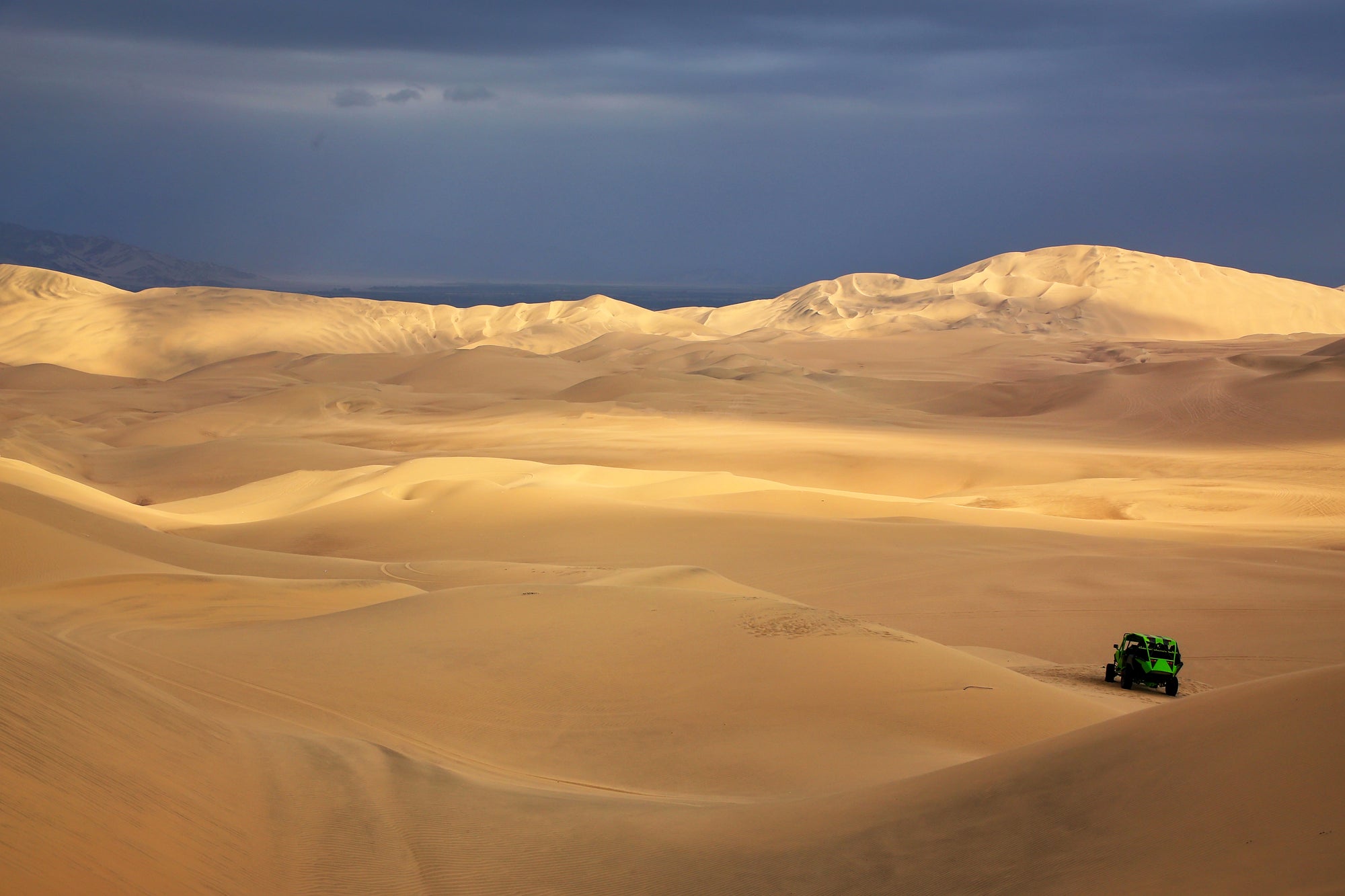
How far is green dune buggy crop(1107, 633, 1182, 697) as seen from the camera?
1010cm

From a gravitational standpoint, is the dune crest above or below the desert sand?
above

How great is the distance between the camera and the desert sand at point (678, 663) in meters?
4.44

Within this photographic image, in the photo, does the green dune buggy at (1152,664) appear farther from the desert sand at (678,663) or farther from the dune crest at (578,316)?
the dune crest at (578,316)

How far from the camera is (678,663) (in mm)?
9047

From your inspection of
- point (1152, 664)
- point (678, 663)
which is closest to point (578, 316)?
point (1152, 664)

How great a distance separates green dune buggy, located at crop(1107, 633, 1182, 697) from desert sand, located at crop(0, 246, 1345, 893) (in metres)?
0.18

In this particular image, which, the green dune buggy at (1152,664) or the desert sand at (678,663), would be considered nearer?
the desert sand at (678,663)

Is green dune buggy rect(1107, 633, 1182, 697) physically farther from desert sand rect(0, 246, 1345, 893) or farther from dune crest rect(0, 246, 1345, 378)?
dune crest rect(0, 246, 1345, 378)

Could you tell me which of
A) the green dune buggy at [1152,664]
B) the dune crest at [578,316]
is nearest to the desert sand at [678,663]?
the green dune buggy at [1152,664]

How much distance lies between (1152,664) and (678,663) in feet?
15.2

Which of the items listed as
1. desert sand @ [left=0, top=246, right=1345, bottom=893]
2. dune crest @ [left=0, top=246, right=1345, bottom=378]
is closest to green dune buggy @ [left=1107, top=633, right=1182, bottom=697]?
desert sand @ [left=0, top=246, right=1345, bottom=893]

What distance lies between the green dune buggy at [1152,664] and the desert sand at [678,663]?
18 centimetres

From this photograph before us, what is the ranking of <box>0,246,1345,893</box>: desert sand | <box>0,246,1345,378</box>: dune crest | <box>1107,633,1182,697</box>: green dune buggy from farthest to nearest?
<box>0,246,1345,378</box>: dune crest → <box>1107,633,1182,697</box>: green dune buggy → <box>0,246,1345,893</box>: desert sand

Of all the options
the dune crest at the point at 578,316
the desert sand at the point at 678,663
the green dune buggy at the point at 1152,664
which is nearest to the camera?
the desert sand at the point at 678,663
